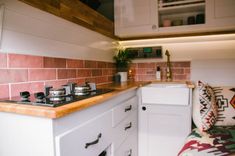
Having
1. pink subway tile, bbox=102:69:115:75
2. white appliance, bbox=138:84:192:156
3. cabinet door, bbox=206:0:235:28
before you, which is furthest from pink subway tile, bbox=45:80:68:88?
cabinet door, bbox=206:0:235:28

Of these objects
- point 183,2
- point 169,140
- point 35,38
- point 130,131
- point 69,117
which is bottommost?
point 169,140

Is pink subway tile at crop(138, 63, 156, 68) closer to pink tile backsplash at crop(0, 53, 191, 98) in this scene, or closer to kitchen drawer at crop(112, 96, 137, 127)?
pink tile backsplash at crop(0, 53, 191, 98)

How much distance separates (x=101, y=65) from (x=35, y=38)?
915 millimetres

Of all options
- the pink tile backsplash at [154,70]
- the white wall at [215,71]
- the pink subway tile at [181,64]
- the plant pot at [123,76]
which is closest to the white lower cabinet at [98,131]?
the plant pot at [123,76]

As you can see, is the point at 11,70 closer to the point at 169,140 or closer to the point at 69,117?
Answer: the point at 69,117

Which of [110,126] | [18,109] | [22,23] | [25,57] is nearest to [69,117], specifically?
[18,109]

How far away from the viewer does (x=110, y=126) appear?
3.73ft

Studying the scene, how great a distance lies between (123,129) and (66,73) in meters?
0.60

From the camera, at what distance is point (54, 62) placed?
129 cm

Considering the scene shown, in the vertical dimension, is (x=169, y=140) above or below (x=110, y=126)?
below

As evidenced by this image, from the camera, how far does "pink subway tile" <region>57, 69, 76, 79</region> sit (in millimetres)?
1348

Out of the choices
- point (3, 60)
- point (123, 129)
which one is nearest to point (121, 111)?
point (123, 129)

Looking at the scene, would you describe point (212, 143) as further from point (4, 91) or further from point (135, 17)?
point (135, 17)

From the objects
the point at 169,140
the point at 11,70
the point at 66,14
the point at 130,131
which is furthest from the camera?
the point at 169,140
